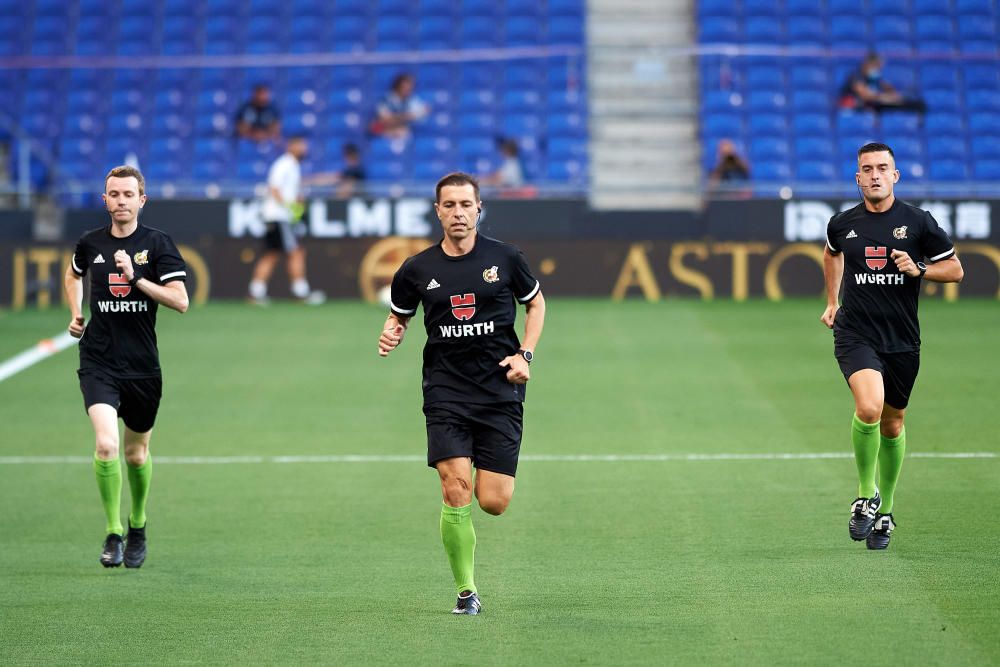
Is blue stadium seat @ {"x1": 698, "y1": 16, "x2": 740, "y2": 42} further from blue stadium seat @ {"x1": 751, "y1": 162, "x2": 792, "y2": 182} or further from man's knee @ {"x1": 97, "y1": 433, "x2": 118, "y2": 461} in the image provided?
man's knee @ {"x1": 97, "y1": 433, "x2": 118, "y2": 461}

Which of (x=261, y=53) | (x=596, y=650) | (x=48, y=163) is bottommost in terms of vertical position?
(x=596, y=650)

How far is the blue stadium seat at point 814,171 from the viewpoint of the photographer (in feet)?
78.4

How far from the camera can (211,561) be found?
8.43 m

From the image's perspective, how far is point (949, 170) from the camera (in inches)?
941

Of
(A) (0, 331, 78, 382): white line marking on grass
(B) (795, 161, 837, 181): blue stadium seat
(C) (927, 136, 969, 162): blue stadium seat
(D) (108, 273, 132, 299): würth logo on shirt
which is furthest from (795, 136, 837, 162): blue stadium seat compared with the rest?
(D) (108, 273, 132, 299): würth logo on shirt

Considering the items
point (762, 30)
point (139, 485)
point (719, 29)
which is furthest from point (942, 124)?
point (139, 485)

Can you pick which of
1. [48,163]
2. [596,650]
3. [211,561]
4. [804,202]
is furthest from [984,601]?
[48,163]

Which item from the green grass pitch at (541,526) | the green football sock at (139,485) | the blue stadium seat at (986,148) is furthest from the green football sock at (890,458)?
the blue stadium seat at (986,148)

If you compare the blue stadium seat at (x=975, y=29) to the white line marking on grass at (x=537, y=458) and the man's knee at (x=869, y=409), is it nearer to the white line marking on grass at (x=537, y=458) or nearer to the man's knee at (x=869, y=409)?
the white line marking on grass at (x=537, y=458)

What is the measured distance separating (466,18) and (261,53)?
368 centimetres

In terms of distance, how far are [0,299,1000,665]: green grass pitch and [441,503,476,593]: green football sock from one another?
7.9 inches

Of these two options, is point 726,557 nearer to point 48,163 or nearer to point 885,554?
point 885,554

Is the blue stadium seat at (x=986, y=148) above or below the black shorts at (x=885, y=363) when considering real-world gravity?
above

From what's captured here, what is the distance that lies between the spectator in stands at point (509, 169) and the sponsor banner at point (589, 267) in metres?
1.62
